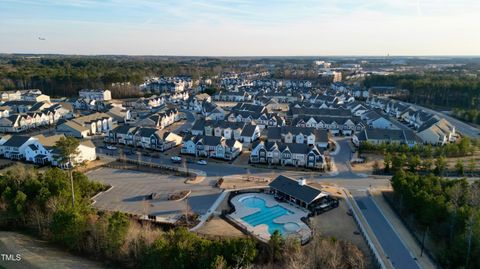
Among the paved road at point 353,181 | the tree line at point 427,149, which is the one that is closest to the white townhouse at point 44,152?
the paved road at point 353,181

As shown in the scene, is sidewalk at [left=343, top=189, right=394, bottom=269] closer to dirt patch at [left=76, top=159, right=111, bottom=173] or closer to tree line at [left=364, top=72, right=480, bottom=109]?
dirt patch at [left=76, top=159, right=111, bottom=173]

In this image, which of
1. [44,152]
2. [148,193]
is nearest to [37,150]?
[44,152]

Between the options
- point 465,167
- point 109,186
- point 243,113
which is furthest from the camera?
point 243,113

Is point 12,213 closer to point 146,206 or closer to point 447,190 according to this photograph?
point 146,206

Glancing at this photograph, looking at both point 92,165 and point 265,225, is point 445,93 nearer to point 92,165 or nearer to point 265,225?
point 265,225

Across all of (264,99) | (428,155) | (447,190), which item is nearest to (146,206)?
(447,190)

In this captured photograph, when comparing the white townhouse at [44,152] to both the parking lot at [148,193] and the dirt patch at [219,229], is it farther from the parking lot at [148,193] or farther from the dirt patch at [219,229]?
the dirt patch at [219,229]
